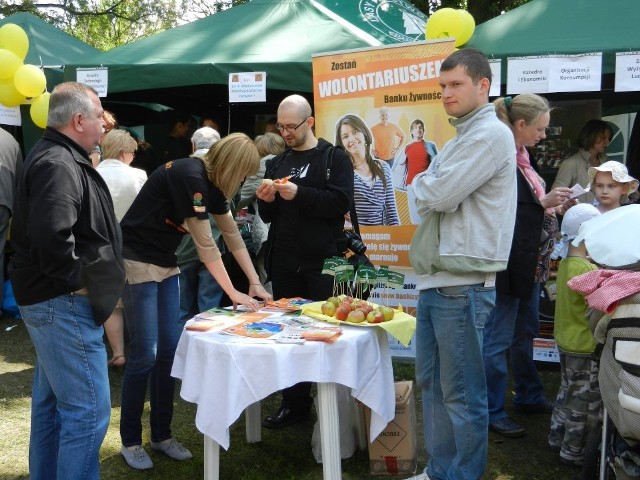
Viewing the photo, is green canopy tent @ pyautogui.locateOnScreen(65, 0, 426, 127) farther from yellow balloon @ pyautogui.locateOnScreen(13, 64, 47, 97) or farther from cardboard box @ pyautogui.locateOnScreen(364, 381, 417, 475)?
cardboard box @ pyautogui.locateOnScreen(364, 381, 417, 475)

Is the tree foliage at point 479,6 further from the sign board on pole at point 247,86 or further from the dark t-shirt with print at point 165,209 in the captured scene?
the dark t-shirt with print at point 165,209

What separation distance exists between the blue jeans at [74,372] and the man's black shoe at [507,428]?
2.19 meters

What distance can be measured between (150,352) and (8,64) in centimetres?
387

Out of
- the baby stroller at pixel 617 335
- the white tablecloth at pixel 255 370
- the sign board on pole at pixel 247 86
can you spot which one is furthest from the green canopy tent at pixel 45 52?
the baby stroller at pixel 617 335

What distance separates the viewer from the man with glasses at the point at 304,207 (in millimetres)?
3541

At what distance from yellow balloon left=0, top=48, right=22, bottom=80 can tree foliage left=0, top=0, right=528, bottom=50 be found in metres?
6.73

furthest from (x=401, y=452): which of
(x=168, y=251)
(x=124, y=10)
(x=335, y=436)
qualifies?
(x=124, y=10)

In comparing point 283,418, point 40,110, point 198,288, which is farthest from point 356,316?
point 40,110

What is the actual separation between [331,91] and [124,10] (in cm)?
1849

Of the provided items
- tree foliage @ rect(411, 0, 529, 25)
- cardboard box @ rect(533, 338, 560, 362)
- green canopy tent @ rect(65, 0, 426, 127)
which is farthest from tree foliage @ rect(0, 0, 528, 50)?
cardboard box @ rect(533, 338, 560, 362)

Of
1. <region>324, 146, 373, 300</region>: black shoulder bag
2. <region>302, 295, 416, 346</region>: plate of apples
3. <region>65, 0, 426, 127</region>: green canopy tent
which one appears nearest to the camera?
<region>302, 295, 416, 346</region>: plate of apples

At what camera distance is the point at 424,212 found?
8.77 ft

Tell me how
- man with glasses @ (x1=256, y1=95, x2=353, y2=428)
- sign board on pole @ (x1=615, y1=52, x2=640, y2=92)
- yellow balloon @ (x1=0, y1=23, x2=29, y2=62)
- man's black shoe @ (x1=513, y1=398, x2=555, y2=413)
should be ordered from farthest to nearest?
yellow balloon @ (x1=0, y1=23, x2=29, y2=62), sign board on pole @ (x1=615, y1=52, x2=640, y2=92), man's black shoe @ (x1=513, y1=398, x2=555, y2=413), man with glasses @ (x1=256, y1=95, x2=353, y2=428)

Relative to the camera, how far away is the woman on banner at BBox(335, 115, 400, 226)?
15.6ft
